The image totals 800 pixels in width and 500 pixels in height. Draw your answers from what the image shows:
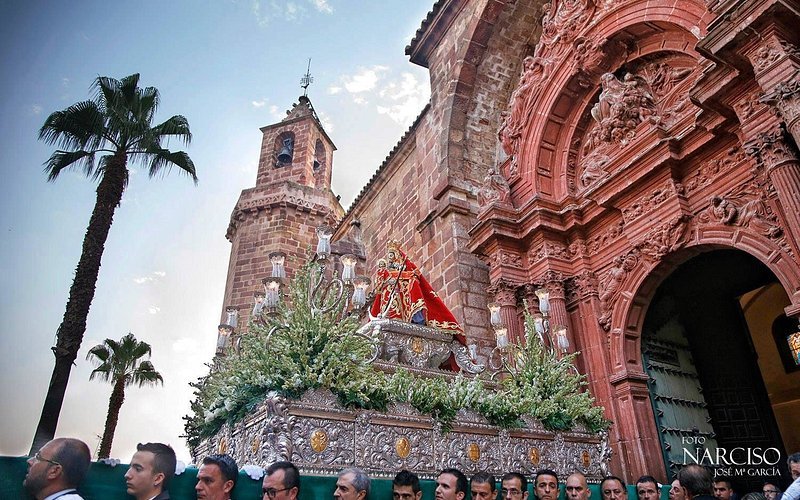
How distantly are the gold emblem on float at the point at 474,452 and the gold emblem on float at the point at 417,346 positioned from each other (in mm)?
1320

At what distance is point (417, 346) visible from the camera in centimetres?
585

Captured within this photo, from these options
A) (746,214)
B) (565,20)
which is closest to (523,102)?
(565,20)

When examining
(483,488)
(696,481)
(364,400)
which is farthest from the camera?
(364,400)

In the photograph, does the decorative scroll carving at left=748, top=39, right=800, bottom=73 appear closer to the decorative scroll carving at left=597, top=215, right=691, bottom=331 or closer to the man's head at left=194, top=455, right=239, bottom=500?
the decorative scroll carving at left=597, top=215, right=691, bottom=331

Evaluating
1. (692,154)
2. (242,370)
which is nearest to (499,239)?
(692,154)

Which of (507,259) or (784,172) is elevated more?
(507,259)

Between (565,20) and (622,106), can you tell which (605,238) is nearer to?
(622,106)

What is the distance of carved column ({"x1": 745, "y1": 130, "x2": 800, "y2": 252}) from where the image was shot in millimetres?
5348

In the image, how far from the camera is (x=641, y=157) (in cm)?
752

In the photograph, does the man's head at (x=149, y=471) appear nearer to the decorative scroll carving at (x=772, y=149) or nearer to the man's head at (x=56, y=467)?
the man's head at (x=56, y=467)

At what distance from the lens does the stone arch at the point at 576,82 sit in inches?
319

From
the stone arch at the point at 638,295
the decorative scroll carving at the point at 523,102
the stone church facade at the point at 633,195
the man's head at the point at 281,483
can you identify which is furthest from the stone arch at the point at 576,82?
the man's head at the point at 281,483

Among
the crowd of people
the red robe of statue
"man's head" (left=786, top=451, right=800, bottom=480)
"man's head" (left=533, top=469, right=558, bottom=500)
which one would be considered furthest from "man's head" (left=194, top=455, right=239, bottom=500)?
"man's head" (left=786, top=451, right=800, bottom=480)

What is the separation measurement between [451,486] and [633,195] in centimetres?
569
